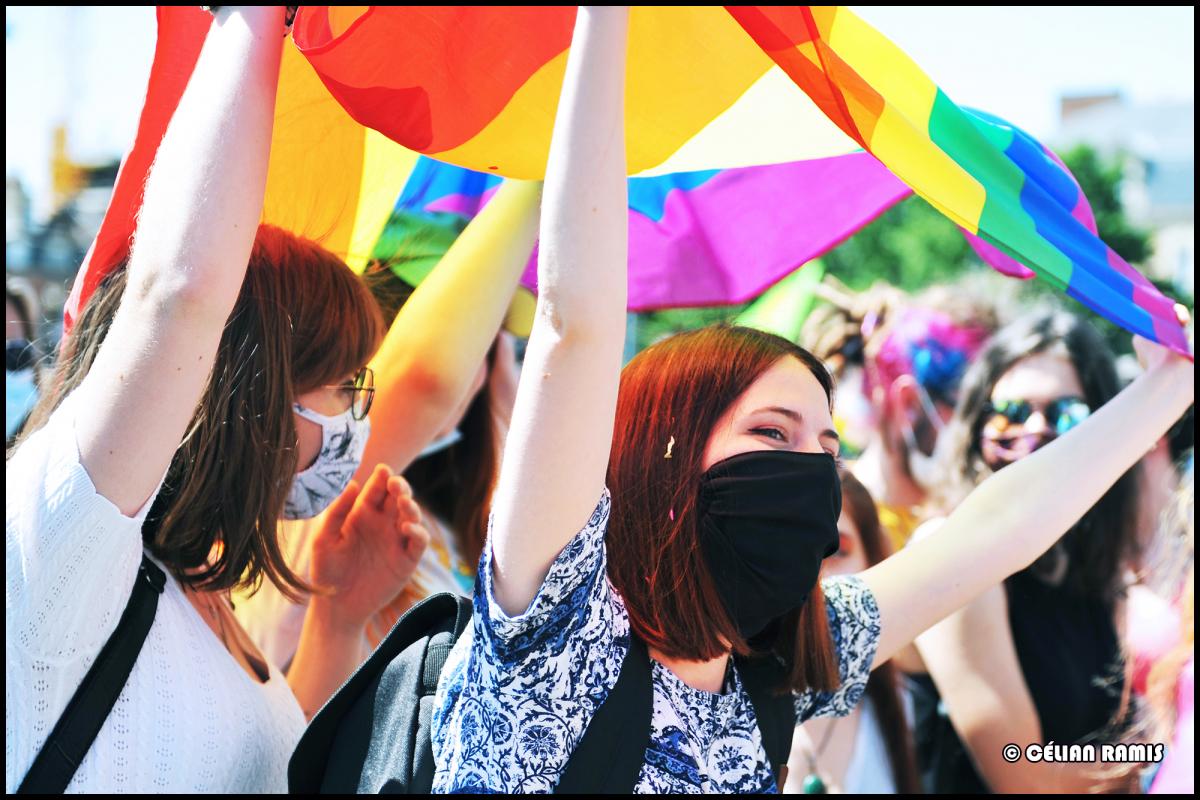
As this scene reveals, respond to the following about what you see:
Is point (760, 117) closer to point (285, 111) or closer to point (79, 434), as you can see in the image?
point (285, 111)

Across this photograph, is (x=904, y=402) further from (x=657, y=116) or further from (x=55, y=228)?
(x=55, y=228)

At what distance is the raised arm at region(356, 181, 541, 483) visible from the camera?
8.58ft

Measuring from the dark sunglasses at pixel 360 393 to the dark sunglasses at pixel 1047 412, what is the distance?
2207 millimetres

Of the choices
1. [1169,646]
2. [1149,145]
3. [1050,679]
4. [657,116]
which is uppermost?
[1149,145]

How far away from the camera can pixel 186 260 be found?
1.44m

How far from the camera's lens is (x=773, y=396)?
1.90 metres

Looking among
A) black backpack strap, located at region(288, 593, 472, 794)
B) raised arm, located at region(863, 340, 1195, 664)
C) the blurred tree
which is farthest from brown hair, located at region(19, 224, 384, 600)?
the blurred tree

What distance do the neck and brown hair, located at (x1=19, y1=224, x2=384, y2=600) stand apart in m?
0.68

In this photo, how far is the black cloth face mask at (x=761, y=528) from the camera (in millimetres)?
1787

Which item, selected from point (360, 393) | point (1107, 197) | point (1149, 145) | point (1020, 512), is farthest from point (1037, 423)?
point (1149, 145)

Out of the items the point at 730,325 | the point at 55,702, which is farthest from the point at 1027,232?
the point at 55,702

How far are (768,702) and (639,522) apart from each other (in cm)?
41

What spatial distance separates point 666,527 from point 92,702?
0.84 metres

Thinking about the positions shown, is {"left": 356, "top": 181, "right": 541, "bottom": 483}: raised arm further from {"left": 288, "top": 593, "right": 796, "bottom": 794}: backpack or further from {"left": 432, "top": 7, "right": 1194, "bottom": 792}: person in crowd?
{"left": 288, "top": 593, "right": 796, "bottom": 794}: backpack
